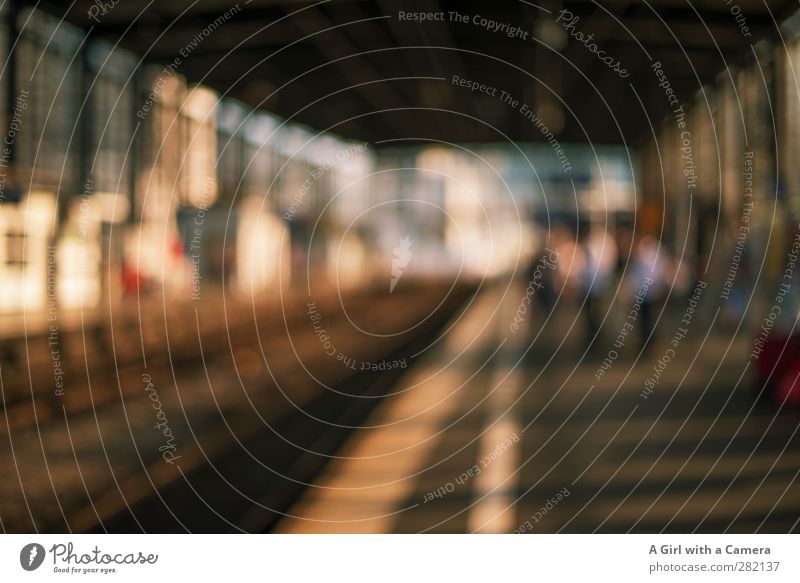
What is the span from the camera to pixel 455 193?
5994cm

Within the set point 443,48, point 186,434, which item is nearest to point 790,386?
point 443,48

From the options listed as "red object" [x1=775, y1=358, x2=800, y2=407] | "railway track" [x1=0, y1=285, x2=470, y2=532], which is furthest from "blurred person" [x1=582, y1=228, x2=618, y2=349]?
"red object" [x1=775, y1=358, x2=800, y2=407]

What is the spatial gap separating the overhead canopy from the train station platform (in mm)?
2046

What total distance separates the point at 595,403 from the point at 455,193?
4978 cm

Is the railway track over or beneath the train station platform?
over

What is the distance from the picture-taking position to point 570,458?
7.65 m

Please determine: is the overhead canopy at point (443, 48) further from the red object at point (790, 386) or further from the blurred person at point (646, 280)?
the red object at point (790, 386)

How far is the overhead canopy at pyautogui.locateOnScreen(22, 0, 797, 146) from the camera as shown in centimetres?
1043
